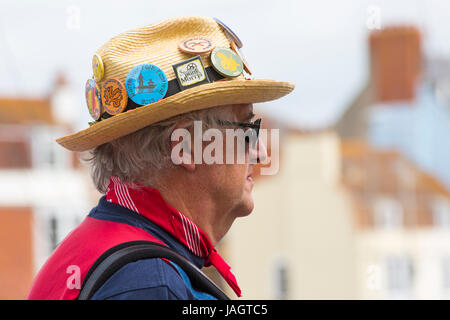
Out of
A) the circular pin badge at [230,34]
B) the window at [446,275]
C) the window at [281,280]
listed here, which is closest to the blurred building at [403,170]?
the window at [446,275]

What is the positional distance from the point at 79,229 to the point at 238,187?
1.33ft

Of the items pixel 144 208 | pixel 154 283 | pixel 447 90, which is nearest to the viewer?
pixel 154 283

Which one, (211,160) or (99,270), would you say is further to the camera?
(211,160)

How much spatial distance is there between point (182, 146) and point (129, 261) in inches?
15.3

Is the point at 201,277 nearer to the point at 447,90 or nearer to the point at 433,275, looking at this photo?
the point at 433,275

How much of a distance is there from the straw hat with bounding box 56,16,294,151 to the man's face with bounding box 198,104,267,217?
5cm

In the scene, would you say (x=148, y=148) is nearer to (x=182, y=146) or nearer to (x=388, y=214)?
(x=182, y=146)

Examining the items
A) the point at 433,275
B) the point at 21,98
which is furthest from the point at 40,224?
the point at 433,275

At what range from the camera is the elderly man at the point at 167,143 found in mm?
1608

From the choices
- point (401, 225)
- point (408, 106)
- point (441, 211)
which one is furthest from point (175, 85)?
point (441, 211)

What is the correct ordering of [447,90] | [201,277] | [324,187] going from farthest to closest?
[447,90] → [324,187] → [201,277]

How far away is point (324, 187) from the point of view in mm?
21266

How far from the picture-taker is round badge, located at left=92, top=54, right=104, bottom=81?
1.79 meters

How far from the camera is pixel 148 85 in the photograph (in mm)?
1683
